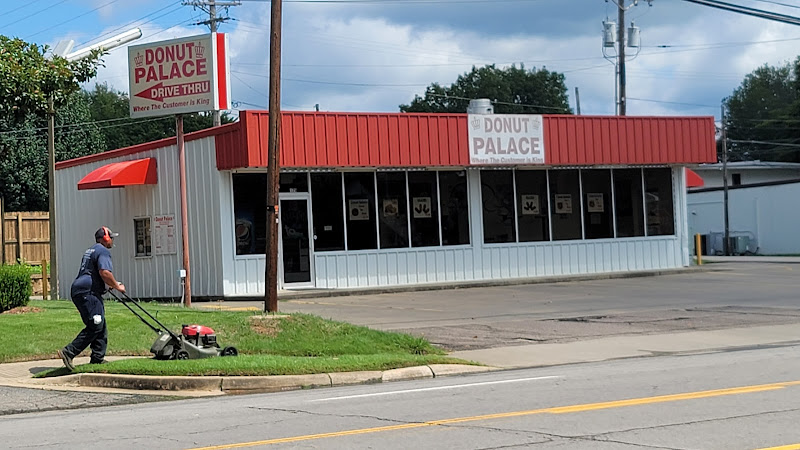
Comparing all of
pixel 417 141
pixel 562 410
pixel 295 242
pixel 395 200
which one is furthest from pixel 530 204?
pixel 562 410

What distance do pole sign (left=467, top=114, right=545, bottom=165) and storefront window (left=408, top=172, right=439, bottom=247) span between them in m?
1.41

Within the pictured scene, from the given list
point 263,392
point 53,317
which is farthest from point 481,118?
point 263,392

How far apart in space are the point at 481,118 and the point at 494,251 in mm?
3885

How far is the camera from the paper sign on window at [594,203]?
32531 millimetres

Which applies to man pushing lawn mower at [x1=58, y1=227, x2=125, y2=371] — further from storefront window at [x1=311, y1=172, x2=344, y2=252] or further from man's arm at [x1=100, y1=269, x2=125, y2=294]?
storefront window at [x1=311, y1=172, x2=344, y2=252]

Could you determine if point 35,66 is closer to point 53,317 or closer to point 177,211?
point 53,317

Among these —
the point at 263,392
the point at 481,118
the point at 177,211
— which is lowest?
the point at 263,392

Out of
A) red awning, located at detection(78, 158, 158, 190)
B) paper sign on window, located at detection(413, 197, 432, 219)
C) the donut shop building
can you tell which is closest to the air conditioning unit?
the donut shop building

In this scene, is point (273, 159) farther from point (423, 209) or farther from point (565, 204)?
point (565, 204)

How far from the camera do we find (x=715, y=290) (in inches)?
1039

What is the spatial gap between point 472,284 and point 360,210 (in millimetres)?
3665

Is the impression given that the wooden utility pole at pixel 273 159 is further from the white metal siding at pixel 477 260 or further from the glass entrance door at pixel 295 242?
the glass entrance door at pixel 295 242

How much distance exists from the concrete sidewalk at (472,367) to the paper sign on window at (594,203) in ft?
46.1

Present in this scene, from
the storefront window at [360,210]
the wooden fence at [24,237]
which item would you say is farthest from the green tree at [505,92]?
the storefront window at [360,210]
